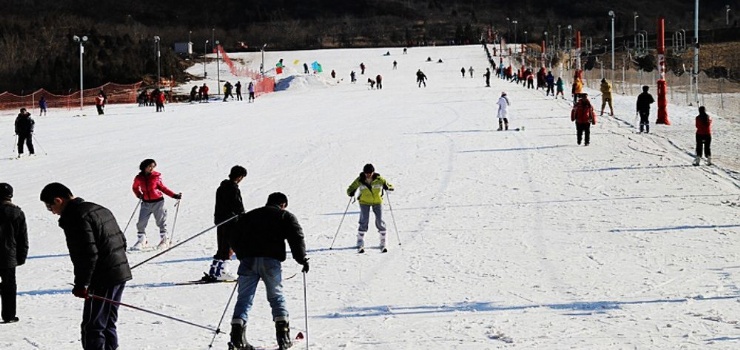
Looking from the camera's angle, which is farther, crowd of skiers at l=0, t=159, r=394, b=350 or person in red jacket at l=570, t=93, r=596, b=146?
person in red jacket at l=570, t=93, r=596, b=146

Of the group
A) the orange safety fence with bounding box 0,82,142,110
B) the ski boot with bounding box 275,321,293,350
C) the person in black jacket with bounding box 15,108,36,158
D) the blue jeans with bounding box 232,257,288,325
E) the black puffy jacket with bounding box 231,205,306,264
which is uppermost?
the orange safety fence with bounding box 0,82,142,110

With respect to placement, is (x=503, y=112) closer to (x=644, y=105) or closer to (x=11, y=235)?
(x=644, y=105)

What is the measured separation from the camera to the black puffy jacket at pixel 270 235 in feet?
23.7

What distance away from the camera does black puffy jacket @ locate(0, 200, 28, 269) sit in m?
8.30

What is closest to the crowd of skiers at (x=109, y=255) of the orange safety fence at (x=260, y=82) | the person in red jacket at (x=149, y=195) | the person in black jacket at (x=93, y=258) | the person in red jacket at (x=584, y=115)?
the person in black jacket at (x=93, y=258)

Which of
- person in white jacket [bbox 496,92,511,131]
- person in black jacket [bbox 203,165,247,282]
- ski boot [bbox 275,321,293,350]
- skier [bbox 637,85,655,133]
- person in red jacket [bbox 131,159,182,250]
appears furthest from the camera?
person in white jacket [bbox 496,92,511,131]

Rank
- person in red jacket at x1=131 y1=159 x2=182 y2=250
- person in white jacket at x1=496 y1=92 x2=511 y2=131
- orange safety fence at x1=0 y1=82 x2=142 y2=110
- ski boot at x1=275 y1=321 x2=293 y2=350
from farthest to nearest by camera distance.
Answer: orange safety fence at x1=0 y1=82 x2=142 y2=110
person in white jacket at x1=496 y1=92 x2=511 y2=131
person in red jacket at x1=131 y1=159 x2=182 y2=250
ski boot at x1=275 y1=321 x2=293 y2=350

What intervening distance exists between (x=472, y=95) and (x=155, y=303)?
39613 millimetres

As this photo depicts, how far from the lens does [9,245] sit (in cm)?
842

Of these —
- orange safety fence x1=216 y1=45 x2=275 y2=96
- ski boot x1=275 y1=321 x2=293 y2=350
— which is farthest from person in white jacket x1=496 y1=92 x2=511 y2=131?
orange safety fence x1=216 y1=45 x2=275 y2=96

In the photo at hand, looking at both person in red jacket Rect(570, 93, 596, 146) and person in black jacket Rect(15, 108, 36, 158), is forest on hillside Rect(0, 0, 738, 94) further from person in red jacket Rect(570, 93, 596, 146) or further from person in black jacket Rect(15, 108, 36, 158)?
person in red jacket Rect(570, 93, 596, 146)

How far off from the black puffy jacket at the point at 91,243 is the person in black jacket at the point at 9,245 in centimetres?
201

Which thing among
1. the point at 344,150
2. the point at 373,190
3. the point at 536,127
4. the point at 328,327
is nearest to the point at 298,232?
the point at 328,327

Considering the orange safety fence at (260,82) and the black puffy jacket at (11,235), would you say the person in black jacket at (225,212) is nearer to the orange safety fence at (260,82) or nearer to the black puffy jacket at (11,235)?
the black puffy jacket at (11,235)
